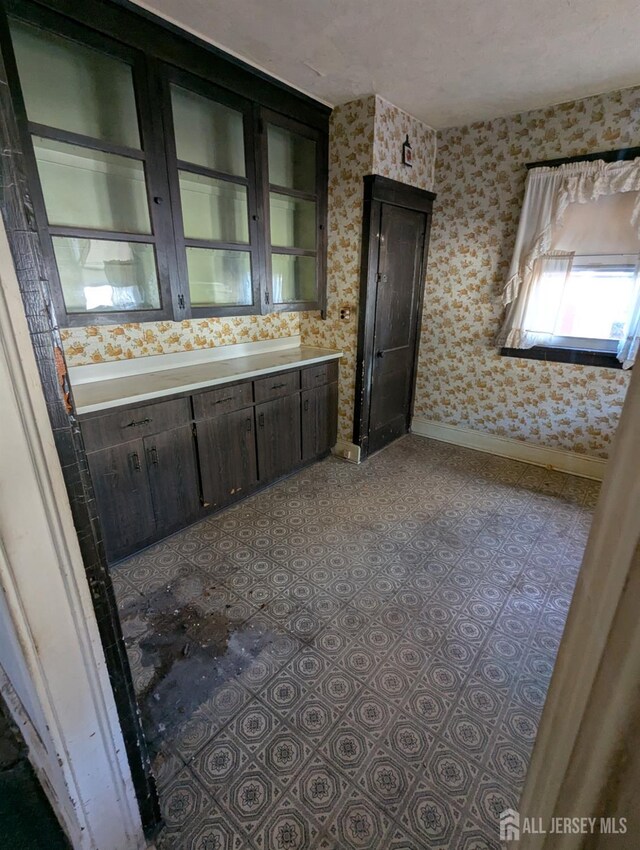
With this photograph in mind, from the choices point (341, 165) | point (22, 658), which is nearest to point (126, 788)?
point (22, 658)

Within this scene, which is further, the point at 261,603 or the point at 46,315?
the point at 261,603

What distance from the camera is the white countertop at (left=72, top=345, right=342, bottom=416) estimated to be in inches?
79.0

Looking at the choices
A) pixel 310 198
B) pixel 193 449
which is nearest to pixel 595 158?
pixel 310 198

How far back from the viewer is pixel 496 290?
338 centimetres

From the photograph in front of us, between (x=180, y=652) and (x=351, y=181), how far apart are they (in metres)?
3.17

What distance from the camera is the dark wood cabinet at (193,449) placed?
2070 millimetres

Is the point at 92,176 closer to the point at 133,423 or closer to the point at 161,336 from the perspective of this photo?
the point at 161,336

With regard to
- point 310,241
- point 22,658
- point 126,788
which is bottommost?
point 126,788

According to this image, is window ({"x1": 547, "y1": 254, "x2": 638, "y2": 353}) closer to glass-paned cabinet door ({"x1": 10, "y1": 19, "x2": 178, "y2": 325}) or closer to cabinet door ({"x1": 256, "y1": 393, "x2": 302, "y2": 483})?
cabinet door ({"x1": 256, "y1": 393, "x2": 302, "y2": 483})

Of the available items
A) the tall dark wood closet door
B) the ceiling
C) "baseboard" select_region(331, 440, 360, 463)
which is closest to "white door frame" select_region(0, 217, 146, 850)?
the ceiling

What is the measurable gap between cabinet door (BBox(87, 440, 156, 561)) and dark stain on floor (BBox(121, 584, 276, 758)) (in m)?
0.37

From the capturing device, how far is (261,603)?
1977 mm

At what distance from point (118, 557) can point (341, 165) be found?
3.08 metres

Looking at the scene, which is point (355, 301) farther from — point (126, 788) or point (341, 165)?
point (126, 788)
